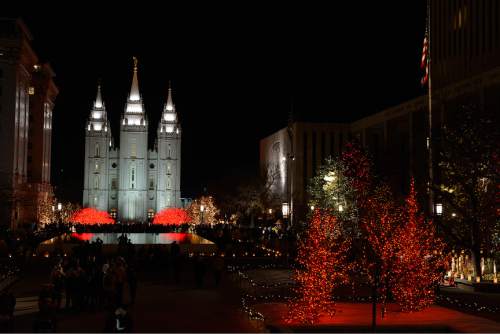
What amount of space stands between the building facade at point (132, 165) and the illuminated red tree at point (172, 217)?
8318mm

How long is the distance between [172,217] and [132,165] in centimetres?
1850

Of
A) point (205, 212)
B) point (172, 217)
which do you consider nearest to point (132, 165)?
point (172, 217)

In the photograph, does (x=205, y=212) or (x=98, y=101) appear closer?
(x=205, y=212)

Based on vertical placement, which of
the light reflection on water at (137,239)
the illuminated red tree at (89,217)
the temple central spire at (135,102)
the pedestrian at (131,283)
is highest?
the temple central spire at (135,102)

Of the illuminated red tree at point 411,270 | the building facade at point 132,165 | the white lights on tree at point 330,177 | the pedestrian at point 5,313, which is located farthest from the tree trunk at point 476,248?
the building facade at point 132,165

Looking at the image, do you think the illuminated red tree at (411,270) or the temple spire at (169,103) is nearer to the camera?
the illuminated red tree at (411,270)

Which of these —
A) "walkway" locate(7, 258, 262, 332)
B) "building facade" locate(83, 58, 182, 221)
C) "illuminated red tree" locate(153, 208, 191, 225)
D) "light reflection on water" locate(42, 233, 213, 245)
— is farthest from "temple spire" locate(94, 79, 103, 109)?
"walkway" locate(7, 258, 262, 332)

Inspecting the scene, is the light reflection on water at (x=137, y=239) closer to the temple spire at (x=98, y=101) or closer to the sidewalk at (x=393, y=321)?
the sidewalk at (x=393, y=321)

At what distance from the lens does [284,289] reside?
2247 cm

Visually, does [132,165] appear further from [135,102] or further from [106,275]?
[106,275]

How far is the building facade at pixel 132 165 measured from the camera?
11988 centimetres

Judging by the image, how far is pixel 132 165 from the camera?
121 metres

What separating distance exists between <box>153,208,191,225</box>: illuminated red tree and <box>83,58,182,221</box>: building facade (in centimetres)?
832

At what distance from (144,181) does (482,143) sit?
100683 millimetres
